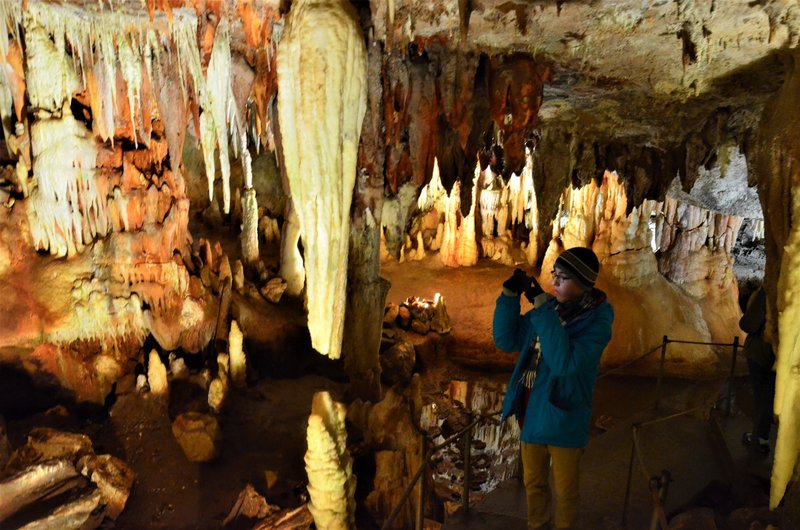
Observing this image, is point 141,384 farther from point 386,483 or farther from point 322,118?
point 322,118

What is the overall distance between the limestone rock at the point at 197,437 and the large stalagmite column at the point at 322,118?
3092 millimetres

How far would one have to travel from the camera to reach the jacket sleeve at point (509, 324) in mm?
2371

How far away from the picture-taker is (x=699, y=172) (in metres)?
7.31

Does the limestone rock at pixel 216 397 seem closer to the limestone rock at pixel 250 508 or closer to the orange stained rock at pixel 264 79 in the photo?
the limestone rock at pixel 250 508

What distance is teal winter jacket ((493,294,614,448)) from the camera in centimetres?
207

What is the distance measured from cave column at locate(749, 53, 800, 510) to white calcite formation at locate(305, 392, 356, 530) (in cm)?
296

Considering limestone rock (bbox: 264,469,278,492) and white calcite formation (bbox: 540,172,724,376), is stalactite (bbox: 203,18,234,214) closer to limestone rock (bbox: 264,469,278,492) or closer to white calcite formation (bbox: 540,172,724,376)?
limestone rock (bbox: 264,469,278,492)

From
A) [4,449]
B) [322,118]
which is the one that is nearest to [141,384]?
[4,449]

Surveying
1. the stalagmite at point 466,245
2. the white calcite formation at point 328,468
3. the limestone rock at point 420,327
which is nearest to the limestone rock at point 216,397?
the white calcite formation at point 328,468

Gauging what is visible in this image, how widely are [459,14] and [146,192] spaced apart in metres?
4.63

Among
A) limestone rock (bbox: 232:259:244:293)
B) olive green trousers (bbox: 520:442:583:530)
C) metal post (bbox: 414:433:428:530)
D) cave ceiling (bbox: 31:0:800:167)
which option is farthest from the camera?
limestone rock (bbox: 232:259:244:293)

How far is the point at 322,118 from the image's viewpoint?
317 centimetres

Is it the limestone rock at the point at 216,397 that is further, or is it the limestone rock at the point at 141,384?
the limestone rock at the point at 216,397

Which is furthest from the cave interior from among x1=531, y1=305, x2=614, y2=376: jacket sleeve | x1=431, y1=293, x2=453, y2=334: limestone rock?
x1=531, y1=305, x2=614, y2=376: jacket sleeve
